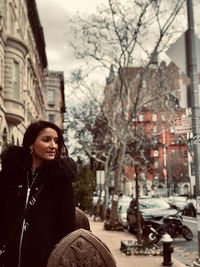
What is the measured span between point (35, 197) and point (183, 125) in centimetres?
583

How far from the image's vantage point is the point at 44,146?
118 inches

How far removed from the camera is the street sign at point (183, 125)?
826 cm

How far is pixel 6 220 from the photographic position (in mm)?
2789

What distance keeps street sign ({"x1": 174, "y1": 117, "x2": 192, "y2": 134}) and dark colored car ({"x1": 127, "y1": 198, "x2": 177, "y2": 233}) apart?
38.8 ft

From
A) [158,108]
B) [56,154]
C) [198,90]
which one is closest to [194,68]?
[198,90]

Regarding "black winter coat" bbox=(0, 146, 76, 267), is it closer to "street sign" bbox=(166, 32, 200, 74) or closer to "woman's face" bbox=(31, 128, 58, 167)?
"woman's face" bbox=(31, 128, 58, 167)

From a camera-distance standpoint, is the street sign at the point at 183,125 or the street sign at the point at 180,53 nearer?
the street sign at the point at 180,53

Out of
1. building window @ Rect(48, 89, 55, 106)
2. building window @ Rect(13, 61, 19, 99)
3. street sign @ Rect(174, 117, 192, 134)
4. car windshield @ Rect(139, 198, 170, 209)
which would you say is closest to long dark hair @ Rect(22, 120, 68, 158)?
street sign @ Rect(174, 117, 192, 134)

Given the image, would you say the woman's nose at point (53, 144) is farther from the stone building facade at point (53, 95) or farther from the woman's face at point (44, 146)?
the stone building facade at point (53, 95)

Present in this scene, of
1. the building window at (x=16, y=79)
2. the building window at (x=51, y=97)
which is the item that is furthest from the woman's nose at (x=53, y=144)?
the building window at (x=51, y=97)

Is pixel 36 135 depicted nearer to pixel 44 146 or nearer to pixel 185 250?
pixel 44 146

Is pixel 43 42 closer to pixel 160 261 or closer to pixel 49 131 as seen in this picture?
pixel 160 261

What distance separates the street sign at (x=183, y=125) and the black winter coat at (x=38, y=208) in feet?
18.2

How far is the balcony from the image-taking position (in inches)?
946
